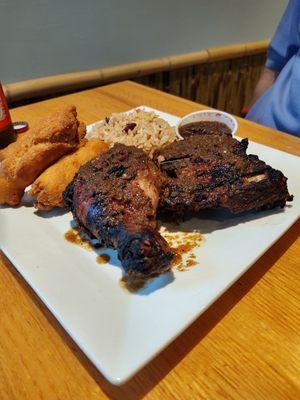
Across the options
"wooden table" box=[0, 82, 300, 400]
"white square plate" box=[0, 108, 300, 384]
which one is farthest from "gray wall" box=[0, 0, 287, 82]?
"wooden table" box=[0, 82, 300, 400]

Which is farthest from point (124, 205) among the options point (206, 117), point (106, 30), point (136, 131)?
point (106, 30)

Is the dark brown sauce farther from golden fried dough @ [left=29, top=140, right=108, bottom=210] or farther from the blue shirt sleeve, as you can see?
the blue shirt sleeve

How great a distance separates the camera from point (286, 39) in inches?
102

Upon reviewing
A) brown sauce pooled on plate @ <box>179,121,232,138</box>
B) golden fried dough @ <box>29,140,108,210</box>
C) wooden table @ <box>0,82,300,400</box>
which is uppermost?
golden fried dough @ <box>29,140,108,210</box>

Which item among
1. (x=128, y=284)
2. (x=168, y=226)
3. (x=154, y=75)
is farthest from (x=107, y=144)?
(x=154, y=75)

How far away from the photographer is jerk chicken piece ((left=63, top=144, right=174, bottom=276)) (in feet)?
3.14

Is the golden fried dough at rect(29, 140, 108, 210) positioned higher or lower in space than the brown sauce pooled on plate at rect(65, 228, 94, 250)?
higher

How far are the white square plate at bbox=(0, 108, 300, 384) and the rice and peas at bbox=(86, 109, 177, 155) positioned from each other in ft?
1.92

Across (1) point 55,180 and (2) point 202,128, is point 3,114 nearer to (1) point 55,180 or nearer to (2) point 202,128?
(1) point 55,180

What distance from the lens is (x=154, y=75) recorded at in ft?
12.6

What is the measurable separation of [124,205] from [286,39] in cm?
221

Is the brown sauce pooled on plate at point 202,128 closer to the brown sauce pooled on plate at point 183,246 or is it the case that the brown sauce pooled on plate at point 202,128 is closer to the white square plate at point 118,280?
the white square plate at point 118,280

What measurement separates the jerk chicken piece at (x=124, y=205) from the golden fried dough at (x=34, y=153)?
25 centimetres

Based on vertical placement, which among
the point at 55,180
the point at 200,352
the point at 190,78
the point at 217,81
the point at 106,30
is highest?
the point at 106,30
